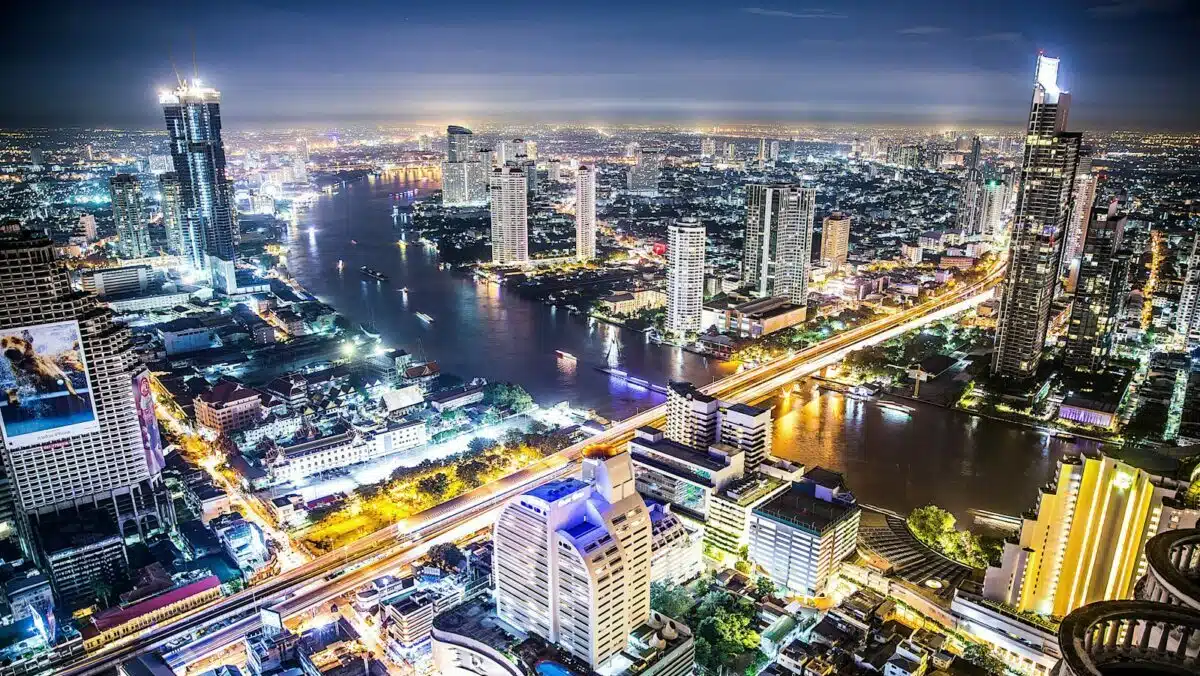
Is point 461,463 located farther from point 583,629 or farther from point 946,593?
point 946,593

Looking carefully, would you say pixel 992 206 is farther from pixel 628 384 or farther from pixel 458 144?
pixel 458 144

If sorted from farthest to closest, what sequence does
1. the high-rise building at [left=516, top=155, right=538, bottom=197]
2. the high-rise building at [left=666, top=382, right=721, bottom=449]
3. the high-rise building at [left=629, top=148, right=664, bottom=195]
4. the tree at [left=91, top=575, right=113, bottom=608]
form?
the high-rise building at [left=629, top=148, right=664, bottom=195]
the high-rise building at [left=516, top=155, right=538, bottom=197]
the high-rise building at [left=666, top=382, right=721, bottom=449]
the tree at [left=91, top=575, right=113, bottom=608]

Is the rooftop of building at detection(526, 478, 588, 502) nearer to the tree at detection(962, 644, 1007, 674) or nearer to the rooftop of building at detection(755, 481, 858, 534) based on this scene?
the rooftop of building at detection(755, 481, 858, 534)

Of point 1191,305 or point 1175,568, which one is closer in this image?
point 1175,568

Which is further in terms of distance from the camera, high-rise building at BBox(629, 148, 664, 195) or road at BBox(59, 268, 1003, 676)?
high-rise building at BBox(629, 148, 664, 195)

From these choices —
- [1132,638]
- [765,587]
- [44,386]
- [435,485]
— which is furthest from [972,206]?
[44,386]

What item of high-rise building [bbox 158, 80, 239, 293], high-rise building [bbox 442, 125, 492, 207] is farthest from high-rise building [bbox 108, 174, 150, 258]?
high-rise building [bbox 442, 125, 492, 207]
